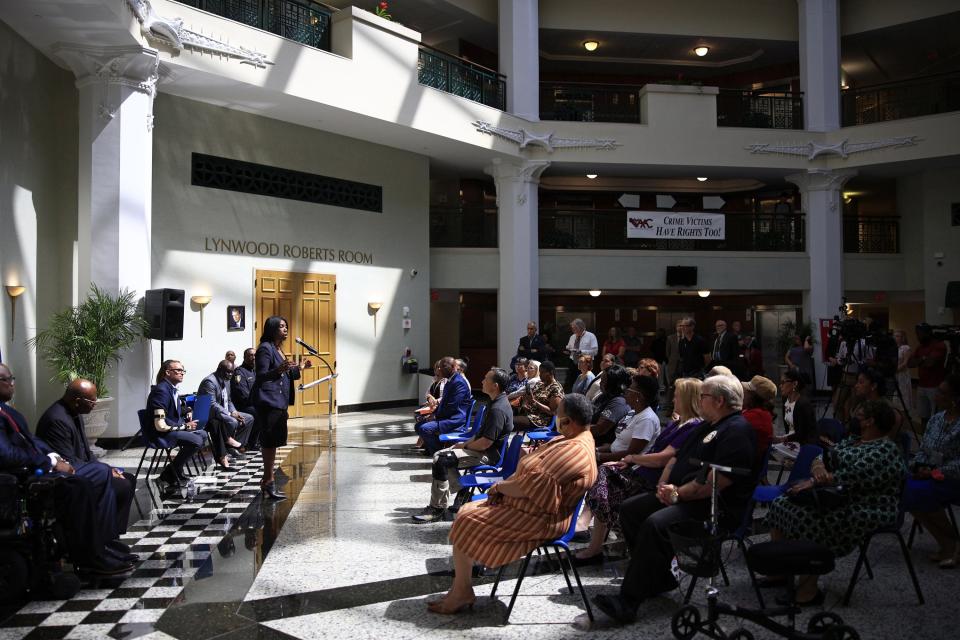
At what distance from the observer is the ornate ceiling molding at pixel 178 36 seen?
942 cm

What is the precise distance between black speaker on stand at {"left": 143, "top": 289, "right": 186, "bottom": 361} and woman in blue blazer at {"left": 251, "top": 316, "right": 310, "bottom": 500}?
10.5 feet

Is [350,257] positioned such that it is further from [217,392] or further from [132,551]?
[132,551]

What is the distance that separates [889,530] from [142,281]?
8.94 metres

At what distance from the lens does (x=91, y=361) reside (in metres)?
9.15

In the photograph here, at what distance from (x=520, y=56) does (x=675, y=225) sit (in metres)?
4.97

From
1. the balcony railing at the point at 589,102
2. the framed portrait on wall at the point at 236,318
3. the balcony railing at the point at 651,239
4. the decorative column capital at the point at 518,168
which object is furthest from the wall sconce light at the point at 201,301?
the balcony railing at the point at 589,102

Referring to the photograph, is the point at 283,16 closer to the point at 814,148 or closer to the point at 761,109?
the point at 761,109

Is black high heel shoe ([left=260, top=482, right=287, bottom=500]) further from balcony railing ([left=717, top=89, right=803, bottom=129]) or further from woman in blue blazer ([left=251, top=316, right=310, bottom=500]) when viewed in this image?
balcony railing ([left=717, top=89, right=803, bottom=129])

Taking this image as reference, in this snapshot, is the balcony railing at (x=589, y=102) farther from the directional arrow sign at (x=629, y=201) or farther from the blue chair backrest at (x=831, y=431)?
the blue chair backrest at (x=831, y=431)

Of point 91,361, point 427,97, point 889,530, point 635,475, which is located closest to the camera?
point 889,530

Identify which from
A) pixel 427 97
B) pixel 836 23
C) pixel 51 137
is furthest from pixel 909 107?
pixel 51 137

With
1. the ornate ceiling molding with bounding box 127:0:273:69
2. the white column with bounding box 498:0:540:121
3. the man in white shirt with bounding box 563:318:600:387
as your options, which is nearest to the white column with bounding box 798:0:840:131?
the white column with bounding box 498:0:540:121

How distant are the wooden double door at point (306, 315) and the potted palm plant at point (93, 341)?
3300 mm

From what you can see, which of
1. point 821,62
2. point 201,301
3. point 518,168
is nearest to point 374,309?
point 201,301
